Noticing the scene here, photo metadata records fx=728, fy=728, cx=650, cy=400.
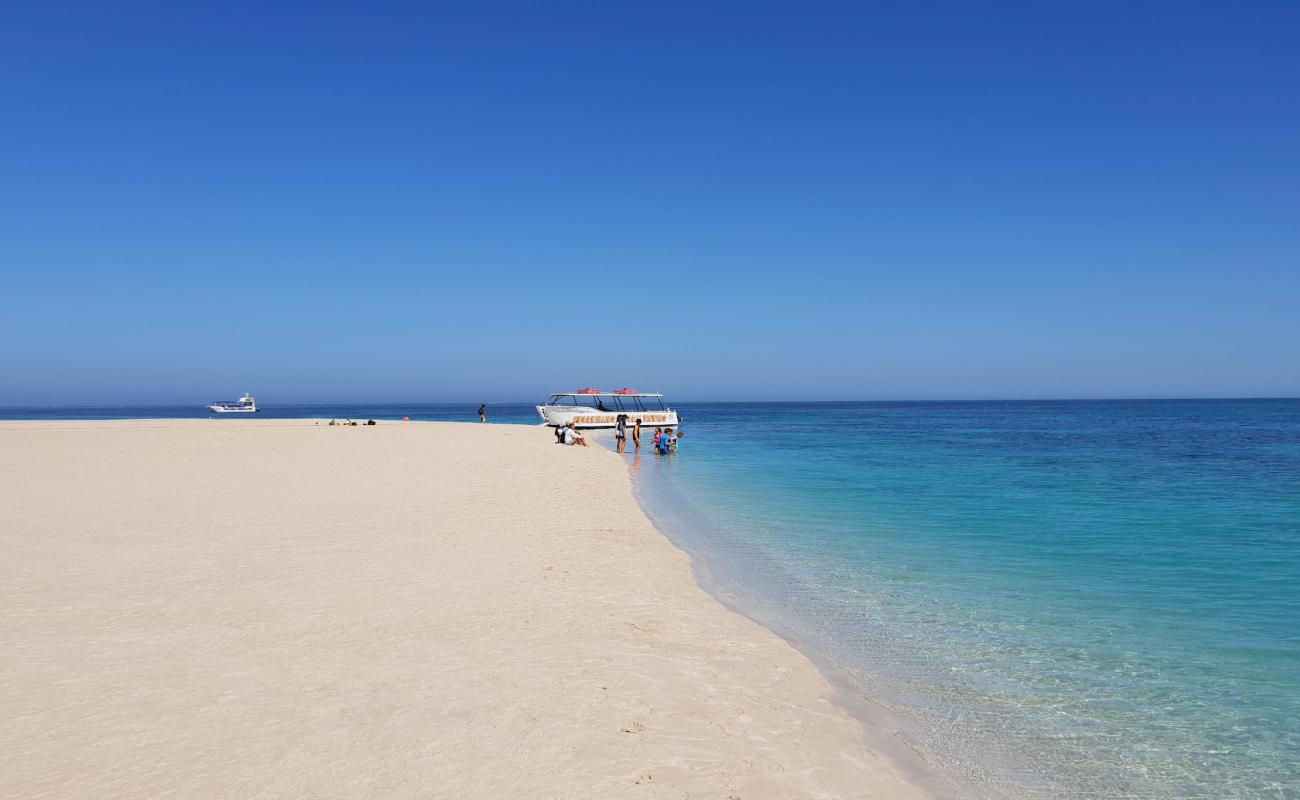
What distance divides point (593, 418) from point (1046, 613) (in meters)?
52.4

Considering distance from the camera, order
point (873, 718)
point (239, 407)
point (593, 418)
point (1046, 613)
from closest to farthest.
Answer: point (873, 718), point (1046, 613), point (593, 418), point (239, 407)

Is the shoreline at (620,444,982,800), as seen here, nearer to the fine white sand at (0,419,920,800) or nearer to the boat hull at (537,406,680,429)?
the fine white sand at (0,419,920,800)

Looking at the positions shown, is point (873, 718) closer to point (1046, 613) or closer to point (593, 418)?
point (1046, 613)

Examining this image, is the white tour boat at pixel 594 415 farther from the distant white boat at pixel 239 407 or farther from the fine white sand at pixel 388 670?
the distant white boat at pixel 239 407

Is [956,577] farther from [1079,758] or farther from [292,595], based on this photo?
[292,595]

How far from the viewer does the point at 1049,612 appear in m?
9.81

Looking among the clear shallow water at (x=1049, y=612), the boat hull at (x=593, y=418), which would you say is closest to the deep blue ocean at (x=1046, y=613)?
the clear shallow water at (x=1049, y=612)

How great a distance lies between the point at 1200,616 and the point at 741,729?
759cm

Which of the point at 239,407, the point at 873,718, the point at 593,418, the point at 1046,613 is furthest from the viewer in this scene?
the point at 239,407

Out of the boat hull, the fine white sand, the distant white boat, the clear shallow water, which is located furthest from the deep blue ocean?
the distant white boat

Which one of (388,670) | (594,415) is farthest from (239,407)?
(388,670)

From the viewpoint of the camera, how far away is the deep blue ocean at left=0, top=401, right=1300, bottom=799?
5.90 meters

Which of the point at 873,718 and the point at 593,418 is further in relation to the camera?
the point at 593,418

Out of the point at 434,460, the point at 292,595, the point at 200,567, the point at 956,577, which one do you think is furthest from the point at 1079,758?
the point at 434,460
